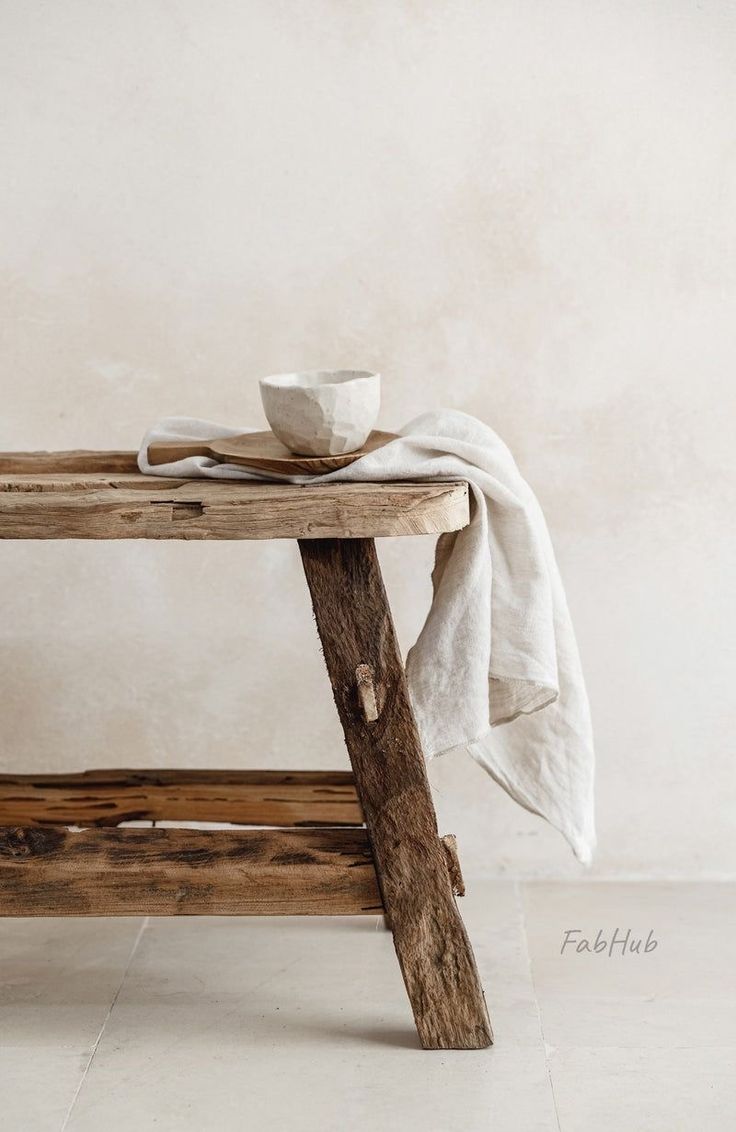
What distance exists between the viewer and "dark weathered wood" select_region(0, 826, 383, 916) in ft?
5.19

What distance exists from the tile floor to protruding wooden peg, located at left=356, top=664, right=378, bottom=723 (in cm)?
47

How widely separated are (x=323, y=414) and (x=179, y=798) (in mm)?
666

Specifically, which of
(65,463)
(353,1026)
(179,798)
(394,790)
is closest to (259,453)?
(65,463)

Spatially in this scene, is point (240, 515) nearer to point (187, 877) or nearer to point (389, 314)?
point (187, 877)

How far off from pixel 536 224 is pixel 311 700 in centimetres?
93

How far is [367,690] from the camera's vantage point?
4.99 feet

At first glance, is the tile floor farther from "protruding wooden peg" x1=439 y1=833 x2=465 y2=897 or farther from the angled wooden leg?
"protruding wooden peg" x1=439 y1=833 x2=465 y2=897

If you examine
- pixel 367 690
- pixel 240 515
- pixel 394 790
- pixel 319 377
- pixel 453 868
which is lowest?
pixel 453 868

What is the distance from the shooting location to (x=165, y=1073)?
1.58 metres

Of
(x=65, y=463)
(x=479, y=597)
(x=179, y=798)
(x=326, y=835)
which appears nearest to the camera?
(x=479, y=597)

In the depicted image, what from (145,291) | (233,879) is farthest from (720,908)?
(145,291)

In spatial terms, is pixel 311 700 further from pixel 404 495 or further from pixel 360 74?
pixel 360 74

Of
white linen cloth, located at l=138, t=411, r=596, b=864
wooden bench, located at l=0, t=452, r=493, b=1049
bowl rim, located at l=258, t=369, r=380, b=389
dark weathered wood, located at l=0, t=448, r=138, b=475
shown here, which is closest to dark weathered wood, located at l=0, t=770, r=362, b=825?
wooden bench, located at l=0, t=452, r=493, b=1049

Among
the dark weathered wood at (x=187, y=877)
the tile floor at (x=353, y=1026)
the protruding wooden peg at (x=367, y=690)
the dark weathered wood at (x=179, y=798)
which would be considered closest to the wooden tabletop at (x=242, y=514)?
the protruding wooden peg at (x=367, y=690)
